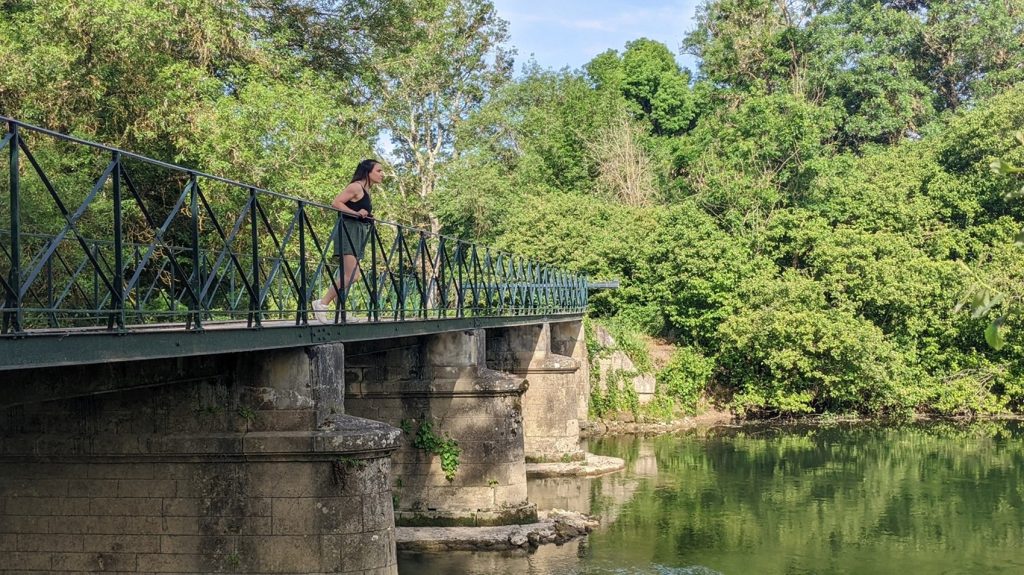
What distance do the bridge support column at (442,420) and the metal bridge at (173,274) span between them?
0.86 metres

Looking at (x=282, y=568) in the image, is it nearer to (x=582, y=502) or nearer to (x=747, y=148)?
(x=582, y=502)

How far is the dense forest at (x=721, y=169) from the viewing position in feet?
89.2

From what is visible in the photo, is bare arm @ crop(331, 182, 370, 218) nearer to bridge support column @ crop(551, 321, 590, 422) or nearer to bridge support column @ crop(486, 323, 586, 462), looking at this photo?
bridge support column @ crop(486, 323, 586, 462)


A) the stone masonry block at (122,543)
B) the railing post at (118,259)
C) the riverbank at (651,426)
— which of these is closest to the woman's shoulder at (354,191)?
the stone masonry block at (122,543)

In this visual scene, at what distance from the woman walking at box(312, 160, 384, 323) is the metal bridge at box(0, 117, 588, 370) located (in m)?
0.13

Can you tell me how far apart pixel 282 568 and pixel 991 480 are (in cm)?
1944

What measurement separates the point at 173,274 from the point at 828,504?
1782 centimetres

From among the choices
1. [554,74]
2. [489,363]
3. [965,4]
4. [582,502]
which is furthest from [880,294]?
[554,74]

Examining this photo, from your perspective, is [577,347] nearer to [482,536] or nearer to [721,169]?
[721,169]

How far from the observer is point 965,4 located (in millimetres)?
58594

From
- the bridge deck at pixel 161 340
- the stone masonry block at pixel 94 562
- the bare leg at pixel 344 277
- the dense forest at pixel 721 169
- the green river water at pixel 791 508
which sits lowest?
the green river water at pixel 791 508

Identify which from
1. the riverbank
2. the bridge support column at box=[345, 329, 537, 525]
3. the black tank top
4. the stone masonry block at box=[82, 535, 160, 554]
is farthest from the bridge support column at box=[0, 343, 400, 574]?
the riverbank

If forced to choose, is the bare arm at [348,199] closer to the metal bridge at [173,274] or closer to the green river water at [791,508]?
the metal bridge at [173,274]

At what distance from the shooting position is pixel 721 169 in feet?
153
